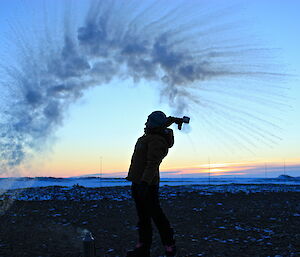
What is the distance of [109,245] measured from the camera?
952 cm

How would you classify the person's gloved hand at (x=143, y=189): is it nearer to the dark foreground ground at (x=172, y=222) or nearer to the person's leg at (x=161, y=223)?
the person's leg at (x=161, y=223)

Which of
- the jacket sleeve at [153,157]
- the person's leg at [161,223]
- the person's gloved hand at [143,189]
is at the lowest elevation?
the person's leg at [161,223]

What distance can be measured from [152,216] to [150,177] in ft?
2.96

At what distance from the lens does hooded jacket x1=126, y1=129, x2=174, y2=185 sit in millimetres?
6867

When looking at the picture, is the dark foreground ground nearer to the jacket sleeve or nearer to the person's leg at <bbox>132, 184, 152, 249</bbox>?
the person's leg at <bbox>132, 184, 152, 249</bbox>

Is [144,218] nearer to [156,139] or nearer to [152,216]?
[152,216]

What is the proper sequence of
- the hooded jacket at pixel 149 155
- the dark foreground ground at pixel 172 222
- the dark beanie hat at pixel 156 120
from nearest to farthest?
1. the hooded jacket at pixel 149 155
2. the dark beanie hat at pixel 156 120
3. the dark foreground ground at pixel 172 222

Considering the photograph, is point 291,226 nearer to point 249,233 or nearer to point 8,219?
point 249,233

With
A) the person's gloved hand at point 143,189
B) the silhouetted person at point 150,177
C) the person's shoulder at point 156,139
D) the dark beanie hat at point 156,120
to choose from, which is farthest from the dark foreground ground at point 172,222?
the dark beanie hat at point 156,120

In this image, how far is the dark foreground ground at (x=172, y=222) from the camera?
8.99 meters

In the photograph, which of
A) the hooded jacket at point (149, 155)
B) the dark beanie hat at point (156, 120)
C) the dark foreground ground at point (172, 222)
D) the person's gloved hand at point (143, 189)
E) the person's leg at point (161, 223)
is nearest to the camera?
the person's gloved hand at point (143, 189)

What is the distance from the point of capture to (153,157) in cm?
693

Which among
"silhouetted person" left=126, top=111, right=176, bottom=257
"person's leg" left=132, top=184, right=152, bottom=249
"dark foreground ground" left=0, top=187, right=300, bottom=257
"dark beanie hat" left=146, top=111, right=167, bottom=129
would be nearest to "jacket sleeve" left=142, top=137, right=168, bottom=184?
"silhouetted person" left=126, top=111, right=176, bottom=257

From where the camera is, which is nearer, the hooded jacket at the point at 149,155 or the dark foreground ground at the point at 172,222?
the hooded jacket at the point at 149,155
